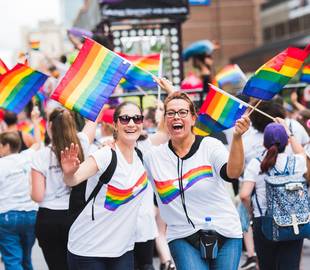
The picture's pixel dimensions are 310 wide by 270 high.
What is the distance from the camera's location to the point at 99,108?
587cm

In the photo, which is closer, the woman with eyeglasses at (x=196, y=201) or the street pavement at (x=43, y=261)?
the woman with eyeglasses at (x=196, y=201)

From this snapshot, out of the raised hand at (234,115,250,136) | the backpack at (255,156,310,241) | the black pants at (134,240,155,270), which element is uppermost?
the raised hand at (234,115,250,136)

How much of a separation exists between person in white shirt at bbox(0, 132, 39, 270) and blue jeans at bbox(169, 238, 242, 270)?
248 centimetres

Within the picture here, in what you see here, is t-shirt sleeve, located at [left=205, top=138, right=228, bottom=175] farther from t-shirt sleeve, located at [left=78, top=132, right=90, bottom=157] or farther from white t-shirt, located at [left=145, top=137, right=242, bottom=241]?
t-shirt sleeve, located at [left=78, top=132, right=90, bottom=157]

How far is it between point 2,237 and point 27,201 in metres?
0.42

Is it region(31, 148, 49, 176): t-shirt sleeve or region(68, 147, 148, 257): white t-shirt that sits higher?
region(31, 148, 49, 176): t-shirt sleeve

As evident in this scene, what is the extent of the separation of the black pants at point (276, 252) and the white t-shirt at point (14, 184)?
7.41 ft

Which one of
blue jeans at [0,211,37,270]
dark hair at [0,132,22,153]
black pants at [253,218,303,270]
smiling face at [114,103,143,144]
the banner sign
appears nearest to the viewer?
smiling face at [114,103,143,144]

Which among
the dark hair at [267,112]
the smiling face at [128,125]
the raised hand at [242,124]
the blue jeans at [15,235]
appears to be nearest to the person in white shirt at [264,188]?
the dark hair at [267,112]

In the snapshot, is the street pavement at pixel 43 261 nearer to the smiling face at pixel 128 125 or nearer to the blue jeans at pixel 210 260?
the blue jeans at pixel 210 260

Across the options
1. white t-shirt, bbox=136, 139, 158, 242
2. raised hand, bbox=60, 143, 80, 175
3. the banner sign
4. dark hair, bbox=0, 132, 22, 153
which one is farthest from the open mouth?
the banner sign

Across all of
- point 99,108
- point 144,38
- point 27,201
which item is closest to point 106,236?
point 99,108

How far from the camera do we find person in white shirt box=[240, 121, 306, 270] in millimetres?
5852

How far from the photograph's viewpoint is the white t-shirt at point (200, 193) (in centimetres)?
495
